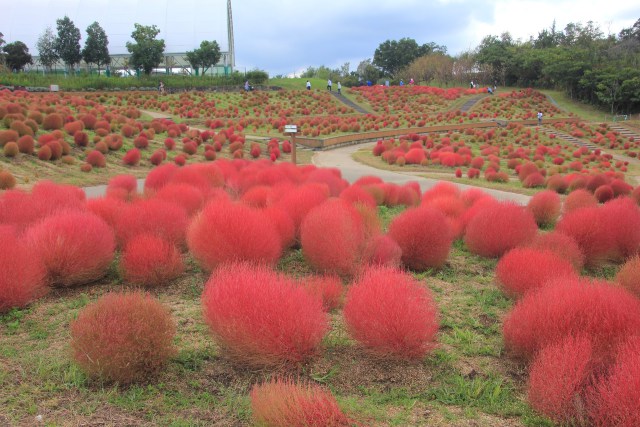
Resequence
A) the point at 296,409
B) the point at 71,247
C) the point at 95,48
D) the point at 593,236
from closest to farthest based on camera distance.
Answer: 1. the point at 296,409
2. the point at 71,247
3. the point at 593,236
4. the point at 95,48

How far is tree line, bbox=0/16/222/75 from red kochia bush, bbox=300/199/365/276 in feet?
185

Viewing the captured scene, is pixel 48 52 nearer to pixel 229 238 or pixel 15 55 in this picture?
pixel 15 55

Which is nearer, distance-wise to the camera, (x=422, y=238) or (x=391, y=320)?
(x=391, y=320)

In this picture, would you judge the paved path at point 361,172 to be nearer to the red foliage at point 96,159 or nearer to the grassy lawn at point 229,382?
the red foliage at point 96,159

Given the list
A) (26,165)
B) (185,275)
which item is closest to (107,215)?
(185,275)

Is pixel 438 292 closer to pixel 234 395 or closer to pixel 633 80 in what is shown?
pixel 234 395

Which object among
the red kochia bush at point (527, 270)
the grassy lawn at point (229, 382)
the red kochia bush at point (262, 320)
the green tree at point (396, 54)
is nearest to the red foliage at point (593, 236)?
the red kochia bush at point (527, 270)

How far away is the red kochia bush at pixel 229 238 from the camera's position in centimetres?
636

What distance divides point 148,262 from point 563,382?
4.77 meters

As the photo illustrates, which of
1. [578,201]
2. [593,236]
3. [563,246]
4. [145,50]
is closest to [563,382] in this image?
[563,246]

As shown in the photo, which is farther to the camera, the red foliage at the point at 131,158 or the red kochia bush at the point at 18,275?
the red foliage at the point at 131,158

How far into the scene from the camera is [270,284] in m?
4.65

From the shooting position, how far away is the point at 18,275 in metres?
5.58

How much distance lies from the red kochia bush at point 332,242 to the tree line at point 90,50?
56303 millimetres
